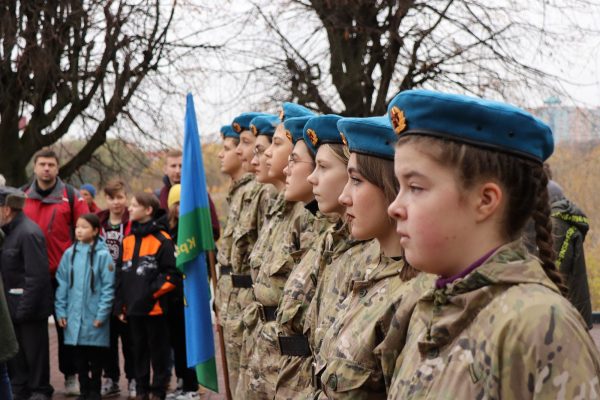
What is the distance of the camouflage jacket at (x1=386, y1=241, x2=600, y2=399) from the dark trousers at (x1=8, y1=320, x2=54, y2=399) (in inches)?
266

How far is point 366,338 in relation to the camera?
287 centimetres

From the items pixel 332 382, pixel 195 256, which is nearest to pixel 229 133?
pixel 195 256

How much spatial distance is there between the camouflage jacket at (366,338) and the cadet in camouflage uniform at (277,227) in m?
2.06

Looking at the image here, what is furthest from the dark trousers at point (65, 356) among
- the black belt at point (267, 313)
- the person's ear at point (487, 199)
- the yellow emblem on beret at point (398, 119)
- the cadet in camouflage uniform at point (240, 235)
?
the person's ear at point (487, 199)

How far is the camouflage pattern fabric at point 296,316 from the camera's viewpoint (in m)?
4.27

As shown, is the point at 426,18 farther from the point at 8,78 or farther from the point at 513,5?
the point at 8,78

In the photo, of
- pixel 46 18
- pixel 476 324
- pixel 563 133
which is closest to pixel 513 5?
pixel 563 133

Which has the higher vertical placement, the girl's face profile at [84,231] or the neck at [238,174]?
the neck at [238,174]

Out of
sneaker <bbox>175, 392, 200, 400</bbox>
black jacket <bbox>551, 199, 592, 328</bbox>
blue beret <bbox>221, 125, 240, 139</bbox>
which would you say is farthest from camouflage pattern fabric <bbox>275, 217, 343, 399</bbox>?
sneaker <bbox>175, 392, 200, 400</bbox>

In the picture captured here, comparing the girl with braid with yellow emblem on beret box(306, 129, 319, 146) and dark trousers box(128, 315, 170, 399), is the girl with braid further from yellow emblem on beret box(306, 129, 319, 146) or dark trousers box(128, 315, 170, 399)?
yellow emblem on beret box(306, 129, 319, 146)

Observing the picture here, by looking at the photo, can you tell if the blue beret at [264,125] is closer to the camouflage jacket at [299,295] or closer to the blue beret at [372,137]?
the camouflage jacket at [299,295]

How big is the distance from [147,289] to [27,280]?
1.03m

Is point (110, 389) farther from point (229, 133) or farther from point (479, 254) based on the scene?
point (479, 254)

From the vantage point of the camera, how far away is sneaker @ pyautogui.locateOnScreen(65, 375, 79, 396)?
885 centimetres
